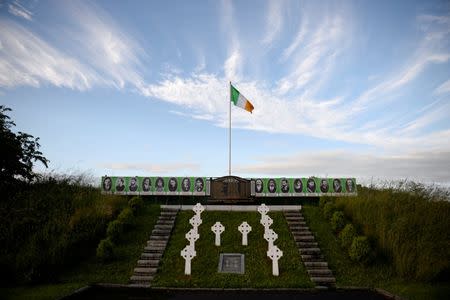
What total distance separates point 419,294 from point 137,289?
9223mm

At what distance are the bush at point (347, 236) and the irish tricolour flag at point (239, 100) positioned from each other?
10531mm

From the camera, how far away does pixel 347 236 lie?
1417 cm

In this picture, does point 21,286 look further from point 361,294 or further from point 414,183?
point 414,183

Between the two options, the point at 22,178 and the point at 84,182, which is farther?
the point at 84,182

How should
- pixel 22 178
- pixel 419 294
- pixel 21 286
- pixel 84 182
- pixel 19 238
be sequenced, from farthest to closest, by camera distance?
pixel 84 182 → pixel 22 178 → pixel 19 238 → pixel 21 286 → pixel 419 294

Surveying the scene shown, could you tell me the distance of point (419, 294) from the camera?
10.2 m

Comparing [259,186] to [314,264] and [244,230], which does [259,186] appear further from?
[314,264]

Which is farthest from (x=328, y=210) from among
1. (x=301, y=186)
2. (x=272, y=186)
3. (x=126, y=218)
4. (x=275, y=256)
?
(x=126, y=218)

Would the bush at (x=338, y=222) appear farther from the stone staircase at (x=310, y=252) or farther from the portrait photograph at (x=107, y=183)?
the portrait photograph at (x=107, y=183)

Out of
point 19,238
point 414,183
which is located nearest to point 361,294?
point 414,183

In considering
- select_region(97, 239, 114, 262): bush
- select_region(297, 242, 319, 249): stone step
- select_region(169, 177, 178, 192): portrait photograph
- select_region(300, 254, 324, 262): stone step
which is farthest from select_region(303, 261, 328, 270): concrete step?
select_region(169, 177, 178, 192): portrait photograph

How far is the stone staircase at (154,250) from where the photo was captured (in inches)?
477

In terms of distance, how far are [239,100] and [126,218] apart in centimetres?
1070

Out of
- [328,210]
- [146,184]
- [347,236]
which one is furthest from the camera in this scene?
[146,184]
